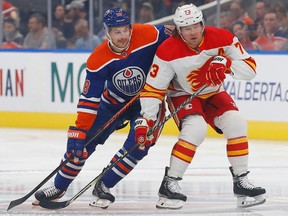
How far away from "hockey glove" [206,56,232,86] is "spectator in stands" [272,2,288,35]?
16.0 ft

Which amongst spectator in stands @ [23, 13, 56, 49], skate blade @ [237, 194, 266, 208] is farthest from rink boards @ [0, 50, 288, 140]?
skate blade @ [237, 194, 266, 208]

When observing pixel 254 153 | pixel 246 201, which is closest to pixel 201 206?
pixel 246 201

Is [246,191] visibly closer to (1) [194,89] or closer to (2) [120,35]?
(1) [194,89]

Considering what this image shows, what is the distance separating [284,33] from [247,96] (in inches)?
30.7

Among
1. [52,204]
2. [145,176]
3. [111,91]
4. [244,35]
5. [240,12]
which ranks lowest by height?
[145,176]

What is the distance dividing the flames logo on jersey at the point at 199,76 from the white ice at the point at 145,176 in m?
0.71

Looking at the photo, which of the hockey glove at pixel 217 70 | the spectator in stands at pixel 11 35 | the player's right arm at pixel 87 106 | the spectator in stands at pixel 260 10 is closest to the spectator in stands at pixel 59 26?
the spectator in stands at pixel 11 35

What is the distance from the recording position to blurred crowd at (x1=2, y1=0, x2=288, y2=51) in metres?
11.0

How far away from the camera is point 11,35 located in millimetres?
12461

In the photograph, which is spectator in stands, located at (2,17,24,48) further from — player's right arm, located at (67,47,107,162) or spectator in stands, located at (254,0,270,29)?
player's right arm, located at (67,47,107,162)

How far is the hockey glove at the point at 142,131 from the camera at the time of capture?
241 inches

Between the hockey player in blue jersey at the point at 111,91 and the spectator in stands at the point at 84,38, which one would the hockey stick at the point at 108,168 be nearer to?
the hockey player in blue jersey at the point at 111,91

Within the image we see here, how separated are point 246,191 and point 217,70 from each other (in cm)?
74

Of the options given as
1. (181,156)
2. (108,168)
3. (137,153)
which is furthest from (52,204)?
(181,156)
